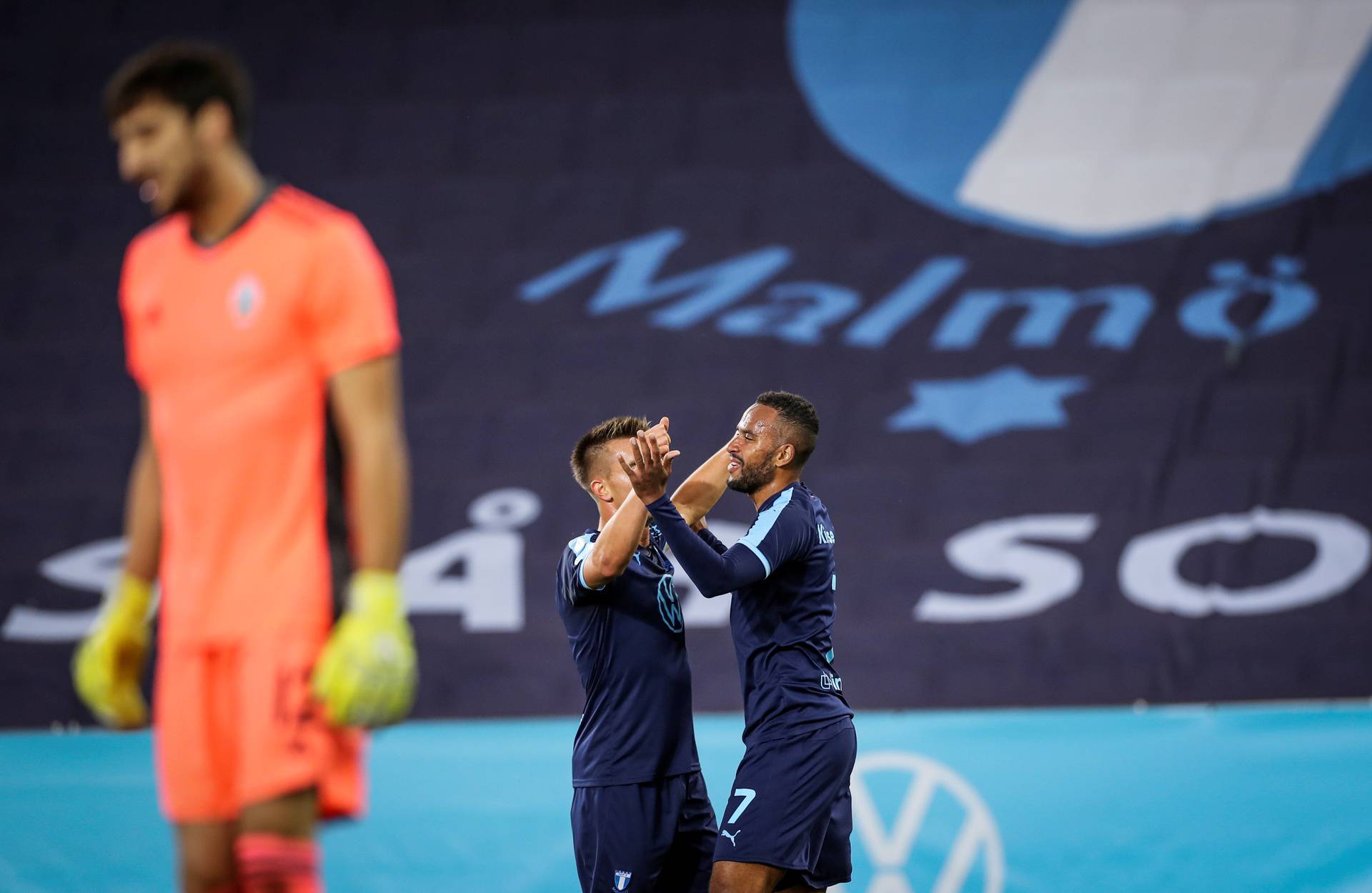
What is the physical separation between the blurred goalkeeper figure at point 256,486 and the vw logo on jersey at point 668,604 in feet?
5.70

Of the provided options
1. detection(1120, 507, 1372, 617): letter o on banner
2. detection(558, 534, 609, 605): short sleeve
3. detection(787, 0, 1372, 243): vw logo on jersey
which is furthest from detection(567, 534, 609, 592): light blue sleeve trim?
detection(787, 0, 1372, 243): vw logo on jersey

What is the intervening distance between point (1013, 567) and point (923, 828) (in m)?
1.40

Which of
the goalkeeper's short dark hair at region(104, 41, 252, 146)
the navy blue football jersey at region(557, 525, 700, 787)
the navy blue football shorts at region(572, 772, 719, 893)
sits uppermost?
the goalkeeper's short dark hair at region(104, 41, 252, 146)

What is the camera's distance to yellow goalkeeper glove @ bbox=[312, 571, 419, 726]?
1841 mm

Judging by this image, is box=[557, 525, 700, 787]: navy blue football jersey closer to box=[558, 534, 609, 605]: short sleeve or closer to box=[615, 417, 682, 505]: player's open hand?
box=[558, 534, 609, 605]: short sleeve

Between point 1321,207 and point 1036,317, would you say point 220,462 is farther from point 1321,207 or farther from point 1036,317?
point 1321,207

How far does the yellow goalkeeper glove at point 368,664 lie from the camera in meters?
1.84

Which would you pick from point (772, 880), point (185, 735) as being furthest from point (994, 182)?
point (185, 735)

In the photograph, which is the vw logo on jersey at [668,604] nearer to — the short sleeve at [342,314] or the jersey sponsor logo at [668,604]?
the jersey sponsor logo at [668,604]

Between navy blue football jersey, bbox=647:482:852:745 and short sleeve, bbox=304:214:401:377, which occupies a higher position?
short sleeve, bbox=304:214:401:377

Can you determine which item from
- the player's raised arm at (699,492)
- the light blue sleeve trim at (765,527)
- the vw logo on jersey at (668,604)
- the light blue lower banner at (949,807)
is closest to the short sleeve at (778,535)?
the light blue sleeve trim at (765,527)

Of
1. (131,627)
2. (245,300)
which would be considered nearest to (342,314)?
(245,300)

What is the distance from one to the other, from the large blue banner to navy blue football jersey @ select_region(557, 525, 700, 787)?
1908mm

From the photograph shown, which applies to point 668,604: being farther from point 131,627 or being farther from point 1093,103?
point 1093,103
